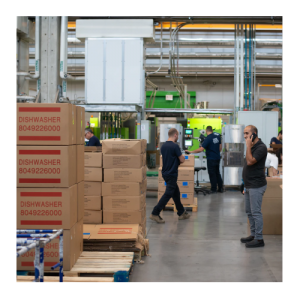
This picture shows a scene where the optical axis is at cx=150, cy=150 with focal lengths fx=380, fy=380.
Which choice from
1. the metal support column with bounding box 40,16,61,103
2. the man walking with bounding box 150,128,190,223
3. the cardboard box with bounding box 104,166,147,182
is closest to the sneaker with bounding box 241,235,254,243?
the man walking with bounding box 150,128,190,223

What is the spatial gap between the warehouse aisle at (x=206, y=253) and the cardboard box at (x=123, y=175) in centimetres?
96

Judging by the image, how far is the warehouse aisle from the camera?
3906 mm

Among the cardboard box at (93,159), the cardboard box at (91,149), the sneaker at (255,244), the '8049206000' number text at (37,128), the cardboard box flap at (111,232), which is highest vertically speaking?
the '8049206000' number text at (37,128)

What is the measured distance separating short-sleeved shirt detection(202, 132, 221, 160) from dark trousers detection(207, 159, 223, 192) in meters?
0.13

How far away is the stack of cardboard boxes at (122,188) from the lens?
473 cm

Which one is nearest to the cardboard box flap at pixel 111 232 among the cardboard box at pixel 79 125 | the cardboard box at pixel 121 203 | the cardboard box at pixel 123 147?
the cardboard box at pixel 121 203

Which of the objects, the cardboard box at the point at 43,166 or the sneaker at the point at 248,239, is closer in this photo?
the cardboard box at the point at 43,166

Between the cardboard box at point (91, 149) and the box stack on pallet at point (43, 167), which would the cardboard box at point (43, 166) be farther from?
the cardboard box at point (91, 149)

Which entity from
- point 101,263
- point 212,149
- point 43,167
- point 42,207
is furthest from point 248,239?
point 212,149

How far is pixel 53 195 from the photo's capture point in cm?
320

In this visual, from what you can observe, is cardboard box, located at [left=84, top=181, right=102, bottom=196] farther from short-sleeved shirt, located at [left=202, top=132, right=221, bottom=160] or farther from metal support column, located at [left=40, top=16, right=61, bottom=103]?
short-sleeved shirt, located at [left=202, top=132, right=221, bottom=160]

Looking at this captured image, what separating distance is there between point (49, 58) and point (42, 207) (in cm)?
654
